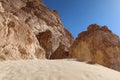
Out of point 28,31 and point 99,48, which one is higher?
point 99,48

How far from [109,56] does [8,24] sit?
17.4 m

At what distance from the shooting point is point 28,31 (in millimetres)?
19234

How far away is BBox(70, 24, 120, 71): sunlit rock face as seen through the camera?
96.9 feet

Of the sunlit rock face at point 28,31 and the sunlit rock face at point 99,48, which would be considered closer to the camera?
the sunlit rock face at point 28,31

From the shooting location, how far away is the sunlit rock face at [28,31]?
1578cm

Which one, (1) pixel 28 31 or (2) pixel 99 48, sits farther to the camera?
(2) pixel 99 48

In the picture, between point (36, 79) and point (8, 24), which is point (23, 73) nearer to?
point (36, 79)

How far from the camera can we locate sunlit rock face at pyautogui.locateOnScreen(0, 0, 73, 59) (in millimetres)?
15781

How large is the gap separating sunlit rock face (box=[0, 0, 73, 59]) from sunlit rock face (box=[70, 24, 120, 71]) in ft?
19.1

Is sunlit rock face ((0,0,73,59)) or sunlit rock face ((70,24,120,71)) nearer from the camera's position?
sunlit rock face ((0,0,73,59))

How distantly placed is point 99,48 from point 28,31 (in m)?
14.8

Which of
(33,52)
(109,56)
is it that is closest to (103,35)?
(109,56)

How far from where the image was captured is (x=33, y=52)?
19250 mm

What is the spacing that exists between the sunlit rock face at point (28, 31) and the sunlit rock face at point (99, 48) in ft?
19.1
